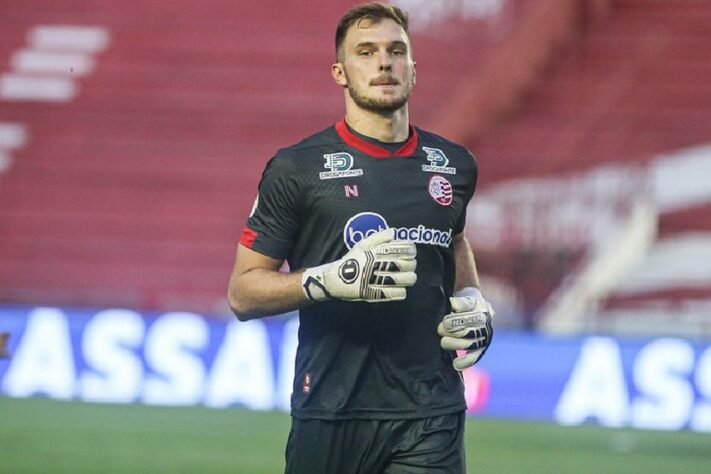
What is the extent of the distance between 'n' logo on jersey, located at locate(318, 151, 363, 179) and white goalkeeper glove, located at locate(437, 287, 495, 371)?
48 cm

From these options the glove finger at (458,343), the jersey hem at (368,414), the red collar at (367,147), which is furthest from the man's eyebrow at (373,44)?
the jersey hem at (368,414)

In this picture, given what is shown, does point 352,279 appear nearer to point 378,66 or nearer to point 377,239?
point 377,239

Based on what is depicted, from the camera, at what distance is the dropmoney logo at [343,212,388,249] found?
4.39m

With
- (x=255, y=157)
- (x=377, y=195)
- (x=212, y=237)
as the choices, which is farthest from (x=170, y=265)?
(x=377, y=195)

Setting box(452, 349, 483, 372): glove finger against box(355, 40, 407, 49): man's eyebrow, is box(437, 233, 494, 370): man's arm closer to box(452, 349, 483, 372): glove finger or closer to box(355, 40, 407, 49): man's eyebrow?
box(452, 349, 483, 372): glove finger

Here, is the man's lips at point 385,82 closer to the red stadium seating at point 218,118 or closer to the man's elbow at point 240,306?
the man's elbow at point 240,306

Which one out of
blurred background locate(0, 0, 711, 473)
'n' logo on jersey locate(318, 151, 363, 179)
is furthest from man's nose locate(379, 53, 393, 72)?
blurred background locate(0, 0, 711, 473)

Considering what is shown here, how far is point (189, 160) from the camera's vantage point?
16812 millimetres

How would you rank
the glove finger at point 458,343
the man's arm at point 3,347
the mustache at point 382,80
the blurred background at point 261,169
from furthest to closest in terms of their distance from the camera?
the blurred background at point 261,169, the man's arm at point 3,347, the mustache at point 382,80, the glove finger at point 458,343

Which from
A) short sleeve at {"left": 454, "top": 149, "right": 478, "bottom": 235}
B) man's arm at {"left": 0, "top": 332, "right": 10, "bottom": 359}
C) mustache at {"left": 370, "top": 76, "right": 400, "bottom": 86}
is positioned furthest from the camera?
man's arm at {"left": 0, "top": 332, "right": 10, "bottom": 359}

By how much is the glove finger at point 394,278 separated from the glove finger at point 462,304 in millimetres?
311

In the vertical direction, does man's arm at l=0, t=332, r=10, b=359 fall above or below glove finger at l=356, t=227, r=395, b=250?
below

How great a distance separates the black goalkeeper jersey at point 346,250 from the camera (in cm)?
439

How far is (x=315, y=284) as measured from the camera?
4.21 metres
